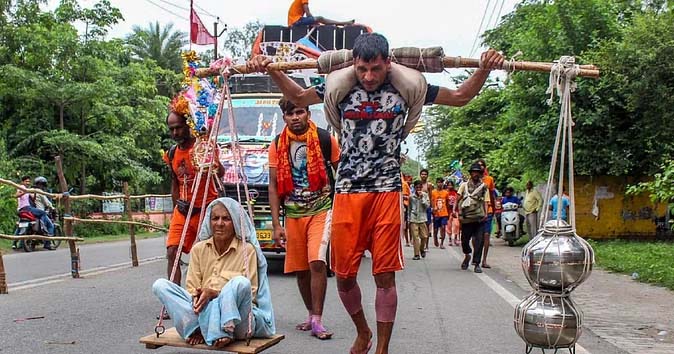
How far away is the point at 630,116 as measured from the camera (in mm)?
17906

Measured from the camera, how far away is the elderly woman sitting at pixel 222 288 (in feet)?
16.1

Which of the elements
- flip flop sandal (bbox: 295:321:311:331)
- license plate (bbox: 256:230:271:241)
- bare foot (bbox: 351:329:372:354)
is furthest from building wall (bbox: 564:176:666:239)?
bare foot (bbox: 351:329:372:354)

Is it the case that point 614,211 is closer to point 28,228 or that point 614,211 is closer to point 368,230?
point 28,228

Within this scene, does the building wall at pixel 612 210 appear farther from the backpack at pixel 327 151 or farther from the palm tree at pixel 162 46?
the palm tree at pixel 162 46

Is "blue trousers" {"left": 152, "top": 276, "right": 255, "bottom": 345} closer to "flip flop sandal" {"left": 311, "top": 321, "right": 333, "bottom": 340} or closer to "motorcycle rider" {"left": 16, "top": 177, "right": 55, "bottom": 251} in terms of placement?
"flip flop sandal" {"left": 311, "top": 321, "right": 333, "bottom": 340}

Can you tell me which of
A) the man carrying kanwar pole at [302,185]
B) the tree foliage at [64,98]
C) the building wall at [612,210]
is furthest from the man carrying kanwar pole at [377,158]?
the tree foliage at [64,98]

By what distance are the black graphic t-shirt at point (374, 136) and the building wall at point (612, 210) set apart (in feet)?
52.8

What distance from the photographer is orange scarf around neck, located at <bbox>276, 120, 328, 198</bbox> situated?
6457 mm

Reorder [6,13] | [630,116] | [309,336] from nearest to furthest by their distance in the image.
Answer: [309,336], [630,116], [6,13]

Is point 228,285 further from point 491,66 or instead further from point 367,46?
point 491,66

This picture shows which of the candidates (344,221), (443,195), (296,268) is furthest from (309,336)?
(443,195)

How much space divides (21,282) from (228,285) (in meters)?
6.11

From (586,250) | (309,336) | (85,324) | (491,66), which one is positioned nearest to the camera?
(586,250)

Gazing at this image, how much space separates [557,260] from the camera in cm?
405
